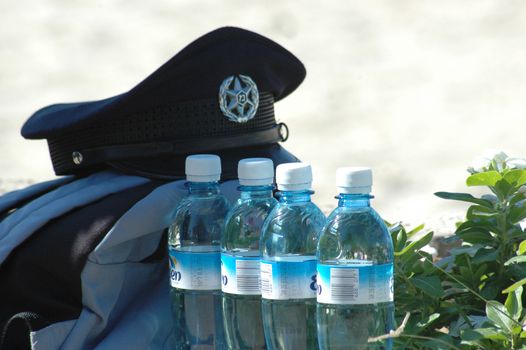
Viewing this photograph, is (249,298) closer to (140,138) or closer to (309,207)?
(309,207)

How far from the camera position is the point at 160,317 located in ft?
6.97

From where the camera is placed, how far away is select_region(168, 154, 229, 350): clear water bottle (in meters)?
2.07

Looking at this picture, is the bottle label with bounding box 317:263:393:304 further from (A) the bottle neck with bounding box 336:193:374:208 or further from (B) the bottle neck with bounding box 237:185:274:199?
(B) the bottle neck with bounding box 237:185:274:199

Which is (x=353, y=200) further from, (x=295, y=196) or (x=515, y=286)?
(x=515, y=286)

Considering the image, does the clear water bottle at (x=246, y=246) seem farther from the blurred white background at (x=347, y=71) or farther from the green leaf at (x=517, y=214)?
the blurred white background at (x=347, y=71)

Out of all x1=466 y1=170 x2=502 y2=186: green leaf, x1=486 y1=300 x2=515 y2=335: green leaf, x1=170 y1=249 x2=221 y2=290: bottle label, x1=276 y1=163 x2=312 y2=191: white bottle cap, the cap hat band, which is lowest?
x1=486 y1=300 x2=515 y2=335: green leaf

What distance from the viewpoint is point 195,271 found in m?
1.99

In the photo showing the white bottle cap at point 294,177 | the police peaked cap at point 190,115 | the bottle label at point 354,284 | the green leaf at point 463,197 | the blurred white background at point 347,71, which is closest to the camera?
the bottle label at point 354,284

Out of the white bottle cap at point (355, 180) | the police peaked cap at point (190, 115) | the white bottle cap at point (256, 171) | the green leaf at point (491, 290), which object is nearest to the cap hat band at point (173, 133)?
the police peaked cap at point (190, 115)

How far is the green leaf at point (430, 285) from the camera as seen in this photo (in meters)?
1.91

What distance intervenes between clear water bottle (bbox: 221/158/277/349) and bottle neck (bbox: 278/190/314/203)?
0.24 feet

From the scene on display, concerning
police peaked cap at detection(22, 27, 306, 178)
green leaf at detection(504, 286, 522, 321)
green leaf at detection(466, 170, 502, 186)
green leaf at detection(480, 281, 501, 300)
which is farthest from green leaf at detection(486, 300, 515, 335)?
police peaked cap at detection(22, 27, 306, 178)

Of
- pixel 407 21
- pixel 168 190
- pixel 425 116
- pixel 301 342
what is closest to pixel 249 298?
pixel 301 342

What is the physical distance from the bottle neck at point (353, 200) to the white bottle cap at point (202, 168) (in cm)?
30
